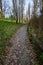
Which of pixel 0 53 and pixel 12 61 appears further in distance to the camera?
pixel 0 53

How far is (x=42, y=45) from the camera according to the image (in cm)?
867

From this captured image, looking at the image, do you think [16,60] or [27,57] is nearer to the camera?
[16,60]

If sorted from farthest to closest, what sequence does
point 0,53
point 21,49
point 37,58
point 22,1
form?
point 22,1, point 21,49, point 0,53, point 37,58

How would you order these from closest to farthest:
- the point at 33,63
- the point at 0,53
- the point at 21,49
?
1. the point at 33,63
2. the point at 0,53
3. the point at 21,49

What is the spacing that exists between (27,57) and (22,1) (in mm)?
34612

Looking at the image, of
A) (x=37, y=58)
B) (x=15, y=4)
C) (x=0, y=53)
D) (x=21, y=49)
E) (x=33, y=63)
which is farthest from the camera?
(x=15, y=4)

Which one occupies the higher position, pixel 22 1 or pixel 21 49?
pixel 22 1

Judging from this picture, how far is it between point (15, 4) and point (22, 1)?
606 cm

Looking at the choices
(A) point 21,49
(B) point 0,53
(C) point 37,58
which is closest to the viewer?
(C) point 37,58

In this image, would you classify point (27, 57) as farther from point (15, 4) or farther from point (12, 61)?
point (15, 4)

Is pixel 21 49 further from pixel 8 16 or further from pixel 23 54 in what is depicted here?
pixel 8 16

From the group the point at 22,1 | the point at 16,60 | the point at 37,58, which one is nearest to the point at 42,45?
the point at 37,58

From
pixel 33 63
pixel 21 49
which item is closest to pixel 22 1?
pixel 21 49

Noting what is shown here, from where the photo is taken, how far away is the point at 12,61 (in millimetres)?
8633
